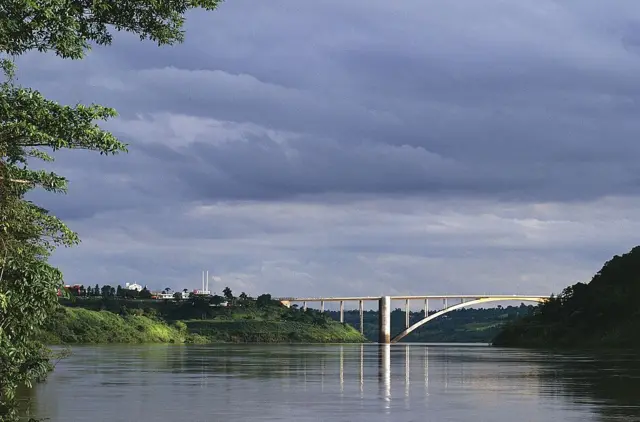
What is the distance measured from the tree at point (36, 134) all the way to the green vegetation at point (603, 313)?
5442 inches

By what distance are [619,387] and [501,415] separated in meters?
14.7

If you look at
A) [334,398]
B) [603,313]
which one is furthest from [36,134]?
[603,313]

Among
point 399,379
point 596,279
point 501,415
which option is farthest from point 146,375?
point 596,279

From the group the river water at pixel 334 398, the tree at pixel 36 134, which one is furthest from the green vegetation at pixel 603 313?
the tree at pixel 36 134

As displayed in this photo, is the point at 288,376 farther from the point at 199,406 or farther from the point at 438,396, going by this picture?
the point at 199,406

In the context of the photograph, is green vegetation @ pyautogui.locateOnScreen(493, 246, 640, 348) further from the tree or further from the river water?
the tree

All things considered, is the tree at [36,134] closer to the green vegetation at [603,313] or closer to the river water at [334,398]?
the river water at [334,398]

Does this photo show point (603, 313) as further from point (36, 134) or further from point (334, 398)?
point (36, 134)

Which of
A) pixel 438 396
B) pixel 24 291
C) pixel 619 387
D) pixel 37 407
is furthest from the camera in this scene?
pixel 619 387

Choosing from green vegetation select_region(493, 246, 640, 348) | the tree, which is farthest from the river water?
green vegetation select_region(493, 246, 640, 348)

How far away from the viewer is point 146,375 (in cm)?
5553

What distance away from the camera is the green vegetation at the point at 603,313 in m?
167

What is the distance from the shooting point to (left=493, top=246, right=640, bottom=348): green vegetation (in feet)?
547

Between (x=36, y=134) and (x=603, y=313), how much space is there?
164177 millimetres
